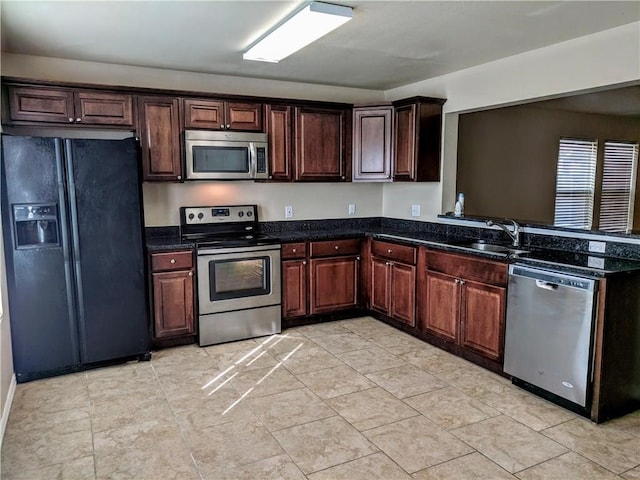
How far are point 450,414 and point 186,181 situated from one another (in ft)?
9.40

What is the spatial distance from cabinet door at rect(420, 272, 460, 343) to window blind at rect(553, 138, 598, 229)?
106 inches

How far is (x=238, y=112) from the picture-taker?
14.3 feet

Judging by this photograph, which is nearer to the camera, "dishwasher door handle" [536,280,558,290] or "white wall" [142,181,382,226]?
"dishwasher door handle" [536,280,558,290]

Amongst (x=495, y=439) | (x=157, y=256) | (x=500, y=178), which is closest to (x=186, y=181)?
(x=157, y=256)

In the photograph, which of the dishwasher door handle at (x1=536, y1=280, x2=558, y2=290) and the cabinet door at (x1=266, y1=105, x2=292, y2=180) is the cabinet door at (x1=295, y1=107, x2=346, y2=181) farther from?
the dishwasher door handle at (x1=536, y1=280, x2=558, y2=290)

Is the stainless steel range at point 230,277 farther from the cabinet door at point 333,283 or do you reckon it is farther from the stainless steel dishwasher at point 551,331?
the stainless steel dishwasher at point 551,331

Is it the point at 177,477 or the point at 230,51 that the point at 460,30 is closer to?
the point at 230,51

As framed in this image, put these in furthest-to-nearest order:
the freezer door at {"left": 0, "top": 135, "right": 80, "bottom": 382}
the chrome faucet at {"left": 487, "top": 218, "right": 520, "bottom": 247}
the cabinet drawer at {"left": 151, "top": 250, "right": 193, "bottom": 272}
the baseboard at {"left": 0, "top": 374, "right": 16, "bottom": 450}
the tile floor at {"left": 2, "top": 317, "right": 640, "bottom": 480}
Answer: the cabinet drawer at {"left": 151, "top": 250, "right": 193, "bottom": 272}, the chrome faucet at {"left": 487, "top": 218, "right": 520, "bottom": 247}, the freezer door at {"left": 0, "top": 135, "right": 80, "bottom": 382}, the baseboard at {"left": 0, "top": 374, "right": 16, "bottom": 450}, the tile floor at {"left": 2, "top": 317, "right": 640, "bottom": 480}

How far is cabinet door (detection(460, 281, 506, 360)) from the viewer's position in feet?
11.2

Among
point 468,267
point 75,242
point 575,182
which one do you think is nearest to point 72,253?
point 75,242

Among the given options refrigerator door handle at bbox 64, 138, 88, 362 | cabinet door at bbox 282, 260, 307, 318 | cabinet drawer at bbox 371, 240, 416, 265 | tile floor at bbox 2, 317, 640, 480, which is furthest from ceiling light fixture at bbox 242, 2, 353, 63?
tile floor at bbox 2, 317, 640, 480

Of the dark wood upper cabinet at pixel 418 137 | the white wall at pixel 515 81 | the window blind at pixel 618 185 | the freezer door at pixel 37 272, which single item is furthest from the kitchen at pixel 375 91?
the window blind at pixel 618 185

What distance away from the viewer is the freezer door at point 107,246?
3463mm

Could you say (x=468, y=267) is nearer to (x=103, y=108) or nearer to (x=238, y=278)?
(x=238, y=278)
